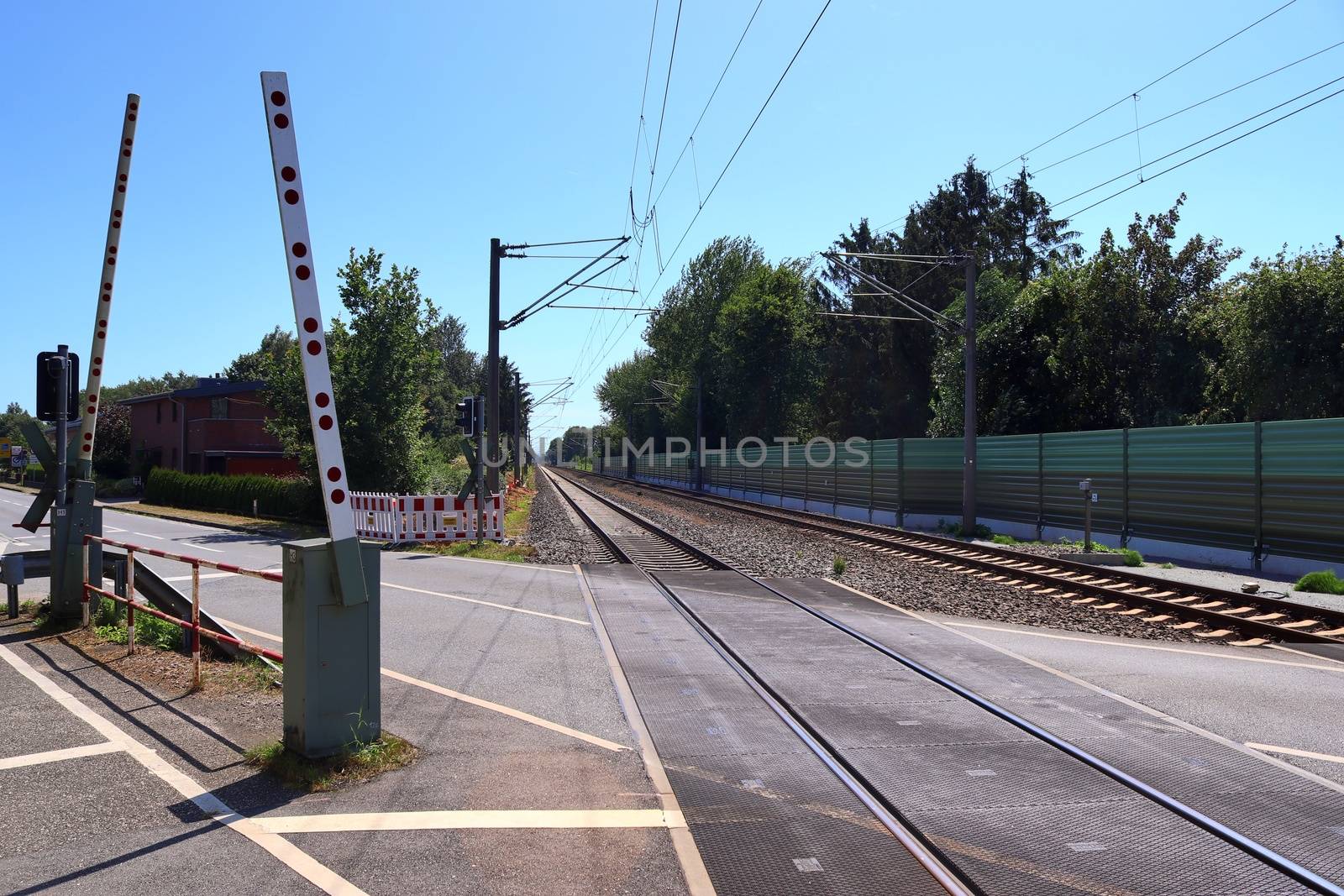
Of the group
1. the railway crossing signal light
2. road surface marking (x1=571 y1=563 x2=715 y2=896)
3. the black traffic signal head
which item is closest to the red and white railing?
the black traffic signal head

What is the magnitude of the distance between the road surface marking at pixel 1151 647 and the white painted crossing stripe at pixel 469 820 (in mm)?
7216

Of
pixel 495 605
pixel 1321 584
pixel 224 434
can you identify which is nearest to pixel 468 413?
pixel 495 605

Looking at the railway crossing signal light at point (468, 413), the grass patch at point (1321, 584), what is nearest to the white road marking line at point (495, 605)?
the railway crossing signal light at point (468, 413)

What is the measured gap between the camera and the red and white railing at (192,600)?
24.1 ft

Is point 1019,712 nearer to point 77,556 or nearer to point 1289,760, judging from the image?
point 1289,760

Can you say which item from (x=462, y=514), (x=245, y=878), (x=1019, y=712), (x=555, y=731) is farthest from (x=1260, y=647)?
(x=462, y=514)

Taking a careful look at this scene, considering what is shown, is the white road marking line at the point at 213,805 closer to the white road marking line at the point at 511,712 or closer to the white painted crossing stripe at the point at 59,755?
the white painted crossing stripe at the point at 59,755

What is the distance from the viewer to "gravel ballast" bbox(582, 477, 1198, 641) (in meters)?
12.6

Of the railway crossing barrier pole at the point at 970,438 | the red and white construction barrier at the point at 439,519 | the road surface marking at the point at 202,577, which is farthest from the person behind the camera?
the railway crossing barrier pole at the point at 970,438

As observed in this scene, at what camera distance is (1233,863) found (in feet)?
15.1

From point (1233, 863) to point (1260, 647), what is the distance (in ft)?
23.5

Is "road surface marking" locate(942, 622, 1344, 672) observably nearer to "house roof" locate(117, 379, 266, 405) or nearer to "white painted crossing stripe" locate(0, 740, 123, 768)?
"white painted crossing stripe" locate(0, 740, 123, 768)

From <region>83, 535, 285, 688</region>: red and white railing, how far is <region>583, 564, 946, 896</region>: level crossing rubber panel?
2.80m

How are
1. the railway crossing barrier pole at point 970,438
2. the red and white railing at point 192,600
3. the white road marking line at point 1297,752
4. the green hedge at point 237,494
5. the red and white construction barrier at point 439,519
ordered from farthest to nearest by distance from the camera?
the green hedge at point 237,494 < the railway crossing barrier pole at point 970,438 < the red and white construction barrier at point 439,519 < the red and white railing at point 192,600 < the white road marking line at point 1297,752
